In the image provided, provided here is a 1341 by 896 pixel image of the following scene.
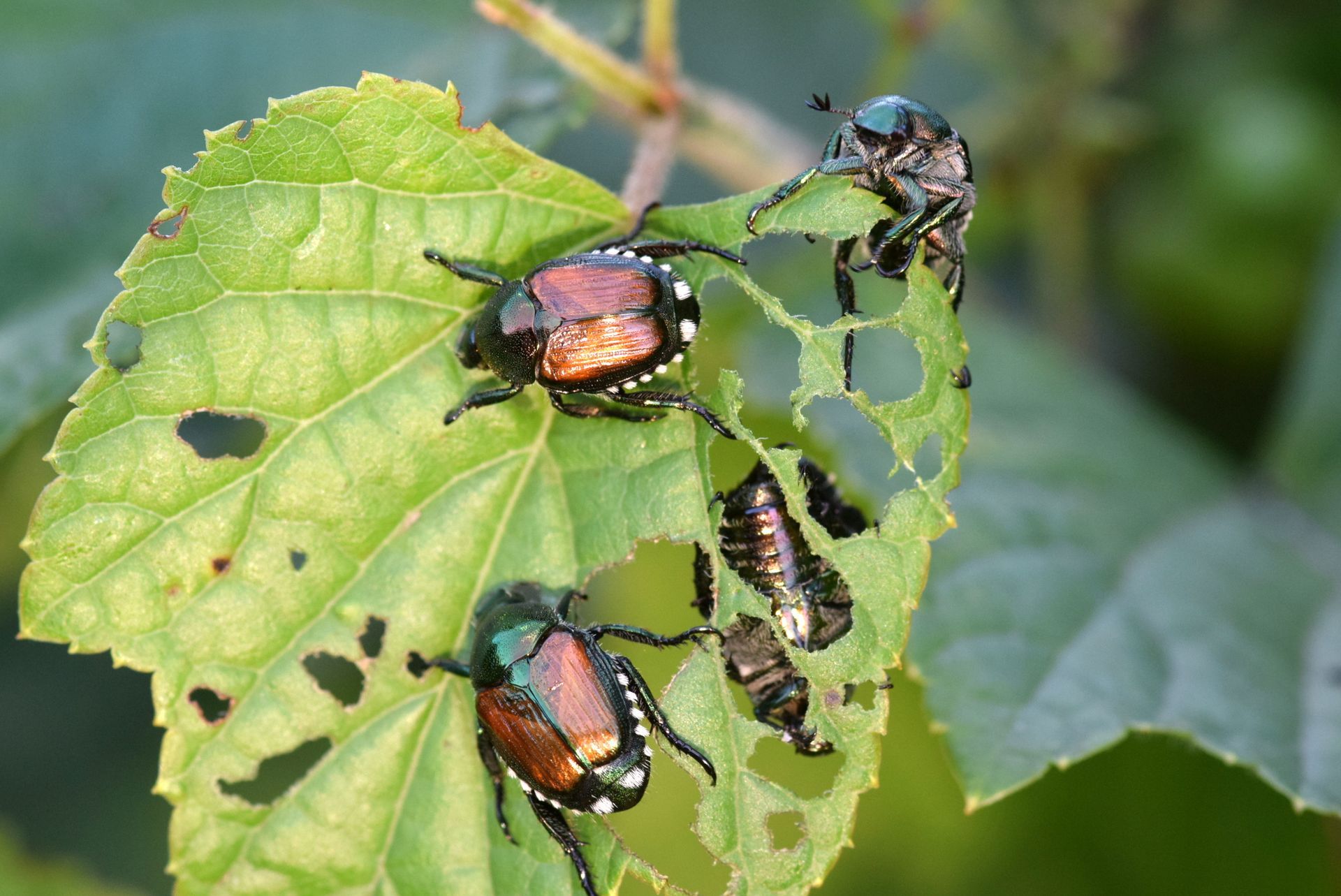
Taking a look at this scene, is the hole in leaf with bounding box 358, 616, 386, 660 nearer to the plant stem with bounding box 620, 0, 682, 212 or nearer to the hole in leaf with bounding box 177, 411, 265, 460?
the hole in leaf with bounding box 177, 411, 265, 460

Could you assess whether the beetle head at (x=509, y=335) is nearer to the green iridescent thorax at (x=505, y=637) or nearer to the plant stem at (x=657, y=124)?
the plant stem at (x=657, y=124)

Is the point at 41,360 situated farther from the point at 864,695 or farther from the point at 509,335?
→ the point at 864,695

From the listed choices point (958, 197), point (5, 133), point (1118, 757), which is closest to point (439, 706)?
point (958, 197)

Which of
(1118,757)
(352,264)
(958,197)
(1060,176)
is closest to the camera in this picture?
(958,197)

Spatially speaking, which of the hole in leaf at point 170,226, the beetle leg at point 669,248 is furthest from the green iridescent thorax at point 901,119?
the hole in leaf at point 170,226

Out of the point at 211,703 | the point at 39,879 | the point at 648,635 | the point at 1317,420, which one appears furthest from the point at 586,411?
the point at 1317,420

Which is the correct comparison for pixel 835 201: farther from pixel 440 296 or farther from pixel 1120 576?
pixel 1120 576

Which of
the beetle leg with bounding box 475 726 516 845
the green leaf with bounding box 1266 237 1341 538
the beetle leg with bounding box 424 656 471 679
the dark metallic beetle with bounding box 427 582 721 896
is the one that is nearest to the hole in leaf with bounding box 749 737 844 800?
the dark metallic beetle with bounding box 427 582 721 896
